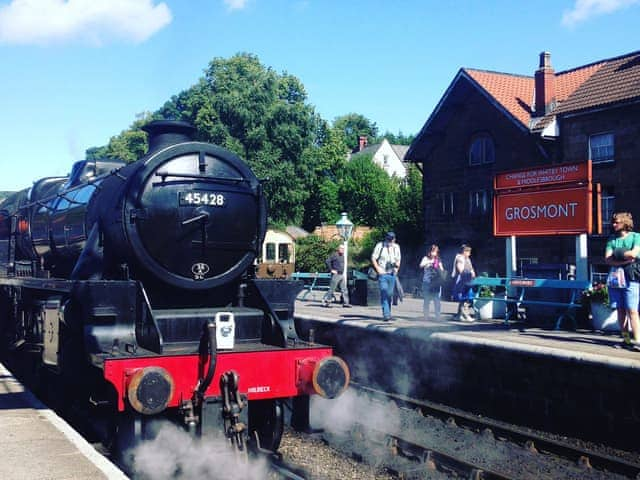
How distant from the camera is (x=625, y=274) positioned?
8.27 meters

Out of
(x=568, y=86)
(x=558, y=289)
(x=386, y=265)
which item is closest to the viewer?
(x=558, y=289)

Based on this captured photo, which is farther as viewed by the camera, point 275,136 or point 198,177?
point 275,136

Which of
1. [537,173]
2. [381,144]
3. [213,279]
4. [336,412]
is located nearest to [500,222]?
[537,173]

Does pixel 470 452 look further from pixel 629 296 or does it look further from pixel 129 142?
pixel 129 142

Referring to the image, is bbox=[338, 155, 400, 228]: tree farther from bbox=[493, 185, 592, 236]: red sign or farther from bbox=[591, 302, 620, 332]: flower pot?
bbox=[591, 302, 620, 332]: flower pot

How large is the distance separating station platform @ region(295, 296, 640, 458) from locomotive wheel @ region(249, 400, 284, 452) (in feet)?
2.56

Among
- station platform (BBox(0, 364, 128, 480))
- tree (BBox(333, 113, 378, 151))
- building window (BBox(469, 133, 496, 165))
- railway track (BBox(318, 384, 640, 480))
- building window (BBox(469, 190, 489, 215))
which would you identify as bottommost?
railway track (BBox(318, 384, 640, 480))

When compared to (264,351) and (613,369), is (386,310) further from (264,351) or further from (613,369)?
(264,351)

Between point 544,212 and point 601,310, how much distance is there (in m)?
1.73

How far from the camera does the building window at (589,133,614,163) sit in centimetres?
2064

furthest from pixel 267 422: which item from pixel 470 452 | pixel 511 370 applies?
pixel 511 370

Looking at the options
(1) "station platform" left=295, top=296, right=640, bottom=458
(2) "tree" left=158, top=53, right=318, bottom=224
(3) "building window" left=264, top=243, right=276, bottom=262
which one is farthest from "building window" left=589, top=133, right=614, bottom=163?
(2) "tree" left=158, top=53, right=318, bottom=224

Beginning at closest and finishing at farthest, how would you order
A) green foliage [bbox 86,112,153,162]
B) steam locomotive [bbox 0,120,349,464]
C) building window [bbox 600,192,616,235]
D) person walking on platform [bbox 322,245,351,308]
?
steam locomotive [bbox 0,120,349,464], person walking on platform [bbox 322,245,351,308], building window [bbox 600,192,616,235], green foliage [bbox 86,112,153,162]

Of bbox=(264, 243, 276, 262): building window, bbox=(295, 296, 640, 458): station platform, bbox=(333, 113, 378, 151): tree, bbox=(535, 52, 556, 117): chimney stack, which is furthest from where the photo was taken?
bbox=(333, 113, 378, 151): tree
